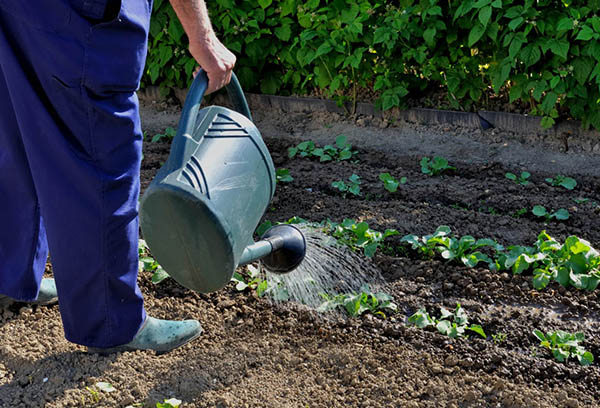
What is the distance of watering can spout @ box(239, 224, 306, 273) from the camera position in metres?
2.20

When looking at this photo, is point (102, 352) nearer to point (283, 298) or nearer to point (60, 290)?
point (60, 290)

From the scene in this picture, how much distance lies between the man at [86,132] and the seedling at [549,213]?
1.78 meters

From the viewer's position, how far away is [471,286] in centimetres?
264

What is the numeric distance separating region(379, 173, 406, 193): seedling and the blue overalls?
170cm

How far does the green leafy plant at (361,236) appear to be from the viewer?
288cm

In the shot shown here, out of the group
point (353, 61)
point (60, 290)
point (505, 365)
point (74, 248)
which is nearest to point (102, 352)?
point (60, 290)

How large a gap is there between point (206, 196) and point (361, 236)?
4.07ft

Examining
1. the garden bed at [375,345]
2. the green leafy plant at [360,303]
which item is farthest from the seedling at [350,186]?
the green leafy plant at [360,303]

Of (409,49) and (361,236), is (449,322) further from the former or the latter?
(409,49)

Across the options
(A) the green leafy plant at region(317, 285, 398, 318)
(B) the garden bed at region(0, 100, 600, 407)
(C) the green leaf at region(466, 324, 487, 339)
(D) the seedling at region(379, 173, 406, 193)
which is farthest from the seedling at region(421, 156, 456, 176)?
(C) the green leaf at region(466, 324, 487, 339)

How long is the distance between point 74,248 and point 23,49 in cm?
56

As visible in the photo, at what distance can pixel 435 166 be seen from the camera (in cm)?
379

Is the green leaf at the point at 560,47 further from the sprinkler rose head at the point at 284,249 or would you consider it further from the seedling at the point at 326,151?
the sprinkler rose head at the point at 284,249

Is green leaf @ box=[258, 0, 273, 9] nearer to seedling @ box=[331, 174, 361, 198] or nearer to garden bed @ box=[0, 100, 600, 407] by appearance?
seedling @ box=[331, 174, 361, 198]
